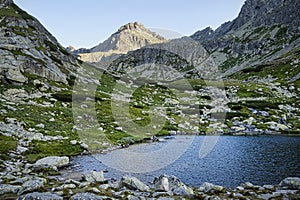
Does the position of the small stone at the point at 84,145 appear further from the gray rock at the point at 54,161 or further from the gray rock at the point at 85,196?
the gray rock at the point at 85,196

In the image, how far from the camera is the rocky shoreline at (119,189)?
739 inches

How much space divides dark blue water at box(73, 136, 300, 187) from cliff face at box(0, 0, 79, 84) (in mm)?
A: 37159

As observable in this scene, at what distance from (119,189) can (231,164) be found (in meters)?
15.9

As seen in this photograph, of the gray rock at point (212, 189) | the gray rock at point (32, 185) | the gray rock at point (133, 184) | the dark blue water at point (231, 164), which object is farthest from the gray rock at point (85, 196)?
the gray rock at point (212, 189)

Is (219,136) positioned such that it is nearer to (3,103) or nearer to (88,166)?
(88,166)

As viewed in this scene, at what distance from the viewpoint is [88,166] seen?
98.5ft

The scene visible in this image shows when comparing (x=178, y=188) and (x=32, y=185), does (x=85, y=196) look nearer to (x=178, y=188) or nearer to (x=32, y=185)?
(x=32, y=185)

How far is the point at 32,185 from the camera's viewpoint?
65.3 ft

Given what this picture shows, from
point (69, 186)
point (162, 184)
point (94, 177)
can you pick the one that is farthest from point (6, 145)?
point (162, 184)

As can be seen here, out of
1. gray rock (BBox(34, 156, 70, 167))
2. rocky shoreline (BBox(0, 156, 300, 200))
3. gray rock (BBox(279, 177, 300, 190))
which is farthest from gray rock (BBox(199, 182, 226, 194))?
gray rock (BBox(34, 156, 70, 167))

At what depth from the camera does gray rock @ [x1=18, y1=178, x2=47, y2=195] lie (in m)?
19.1

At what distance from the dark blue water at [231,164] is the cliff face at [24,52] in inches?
1463

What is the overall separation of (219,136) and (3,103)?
125 feet

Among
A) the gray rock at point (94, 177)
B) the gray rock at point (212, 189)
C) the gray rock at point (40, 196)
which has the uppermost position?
the gray rock at point (94, 177)
